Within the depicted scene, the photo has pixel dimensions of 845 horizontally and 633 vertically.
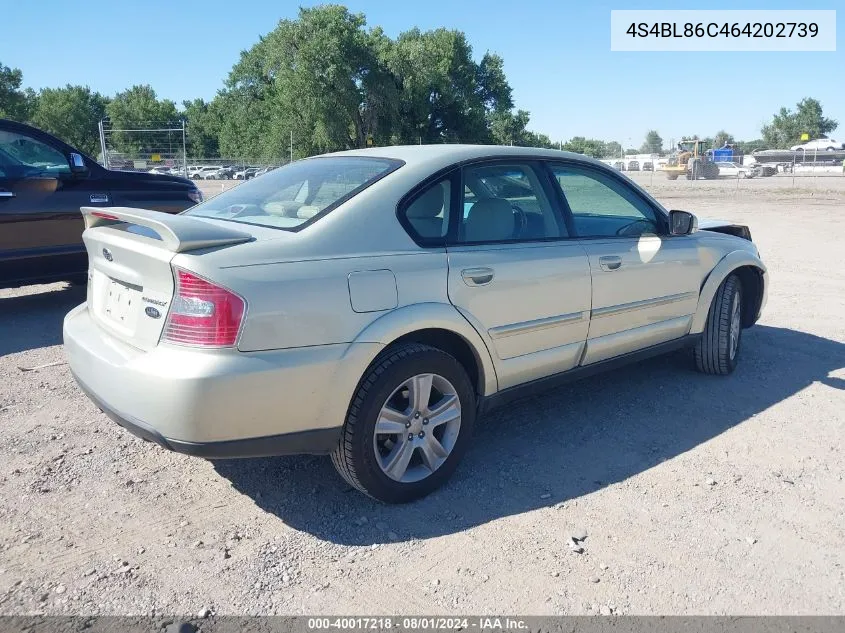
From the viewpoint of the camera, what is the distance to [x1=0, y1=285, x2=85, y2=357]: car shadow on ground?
591cm

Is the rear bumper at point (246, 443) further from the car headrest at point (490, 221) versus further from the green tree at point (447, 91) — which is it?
the green tree at point (447, 91)

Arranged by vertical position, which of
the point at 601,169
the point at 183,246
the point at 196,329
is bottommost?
the point at 196,329

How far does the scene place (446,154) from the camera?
3.66 meters

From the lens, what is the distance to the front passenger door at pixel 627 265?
162 inches

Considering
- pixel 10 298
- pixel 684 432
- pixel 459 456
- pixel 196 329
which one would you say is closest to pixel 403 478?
pixel 459 456

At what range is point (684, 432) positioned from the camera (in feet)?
13.7

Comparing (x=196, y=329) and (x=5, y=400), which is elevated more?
(x=196, y=329)

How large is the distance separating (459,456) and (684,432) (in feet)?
5.00

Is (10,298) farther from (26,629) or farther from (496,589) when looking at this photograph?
(496,589)

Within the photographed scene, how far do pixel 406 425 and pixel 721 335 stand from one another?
9.19ft

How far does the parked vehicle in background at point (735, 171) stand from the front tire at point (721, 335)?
1873 inches

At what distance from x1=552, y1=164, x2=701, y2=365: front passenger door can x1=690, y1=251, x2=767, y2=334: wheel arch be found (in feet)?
0.36

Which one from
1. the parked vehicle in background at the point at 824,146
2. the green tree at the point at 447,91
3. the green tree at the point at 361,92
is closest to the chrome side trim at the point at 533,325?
the green tree at the point at 361,92

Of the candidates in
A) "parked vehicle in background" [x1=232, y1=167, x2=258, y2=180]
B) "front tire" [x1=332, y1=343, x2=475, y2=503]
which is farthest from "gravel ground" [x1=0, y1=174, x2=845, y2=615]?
"parked vehicle in background" [x1=232, y1=167, x2=258, y2=180]
